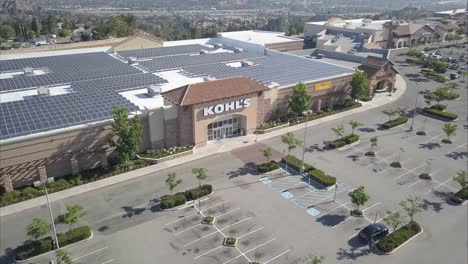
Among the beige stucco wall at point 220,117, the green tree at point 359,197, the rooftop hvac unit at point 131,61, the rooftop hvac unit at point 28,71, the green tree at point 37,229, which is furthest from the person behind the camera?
the rooftop hvac unit at point 131,61

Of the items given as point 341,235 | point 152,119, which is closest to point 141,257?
point 341,235

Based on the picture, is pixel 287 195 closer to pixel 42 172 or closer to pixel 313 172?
pixel 313 172

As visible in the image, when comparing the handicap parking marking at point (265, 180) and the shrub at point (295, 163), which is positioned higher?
the shrub at point (295, 163)

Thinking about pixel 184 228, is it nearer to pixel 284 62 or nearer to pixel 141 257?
pixel 141 257

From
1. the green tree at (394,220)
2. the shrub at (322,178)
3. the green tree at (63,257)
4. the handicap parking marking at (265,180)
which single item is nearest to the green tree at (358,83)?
the shrub at (322,178)

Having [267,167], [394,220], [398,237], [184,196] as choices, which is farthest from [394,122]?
[184,196]

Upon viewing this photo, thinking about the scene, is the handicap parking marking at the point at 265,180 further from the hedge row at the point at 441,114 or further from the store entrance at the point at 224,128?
the hedge row at the point at 441,114
